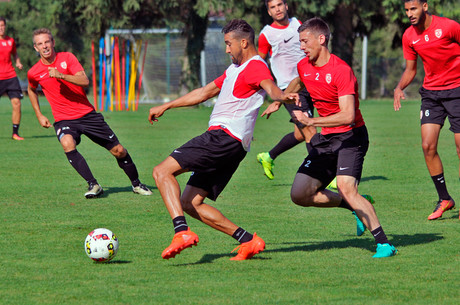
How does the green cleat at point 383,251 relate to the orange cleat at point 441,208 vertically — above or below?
above

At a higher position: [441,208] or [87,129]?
[441,208]

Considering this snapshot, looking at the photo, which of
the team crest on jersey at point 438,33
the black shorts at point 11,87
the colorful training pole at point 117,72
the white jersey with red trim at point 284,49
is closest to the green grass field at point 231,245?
the white jersey with red trim at point 284,49

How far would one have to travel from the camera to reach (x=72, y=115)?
1056 cm

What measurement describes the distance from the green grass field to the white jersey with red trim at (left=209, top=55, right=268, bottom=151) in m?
1.09

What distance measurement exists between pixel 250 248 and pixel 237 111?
1.15m

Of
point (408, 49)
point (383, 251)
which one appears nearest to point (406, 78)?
point (408, 49)

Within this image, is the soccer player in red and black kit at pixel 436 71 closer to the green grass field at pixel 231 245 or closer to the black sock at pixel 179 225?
the green grass field at pixel 231 245

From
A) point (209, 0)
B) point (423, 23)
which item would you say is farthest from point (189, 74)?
point (423, 23)

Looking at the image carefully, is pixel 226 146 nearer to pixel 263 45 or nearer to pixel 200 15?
pixel 263 45

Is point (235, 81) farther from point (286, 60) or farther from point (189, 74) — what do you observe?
point (189, 74)

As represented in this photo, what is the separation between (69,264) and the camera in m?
6.60

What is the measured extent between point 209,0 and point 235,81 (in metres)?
24.0

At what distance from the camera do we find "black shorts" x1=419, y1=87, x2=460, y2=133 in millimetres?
8844

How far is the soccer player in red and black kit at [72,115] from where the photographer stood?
10422mm
